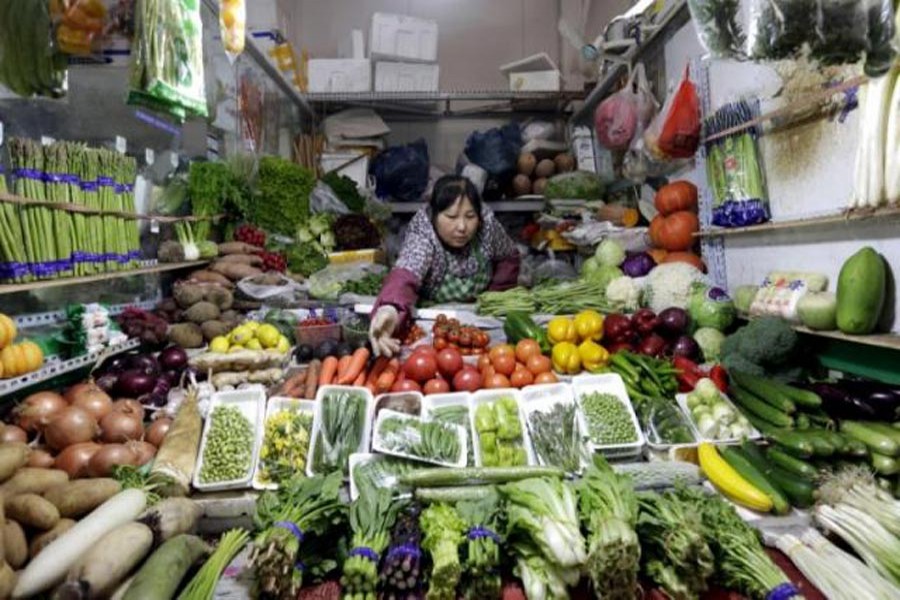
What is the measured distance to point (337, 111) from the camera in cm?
724

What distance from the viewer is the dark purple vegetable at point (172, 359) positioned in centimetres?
313

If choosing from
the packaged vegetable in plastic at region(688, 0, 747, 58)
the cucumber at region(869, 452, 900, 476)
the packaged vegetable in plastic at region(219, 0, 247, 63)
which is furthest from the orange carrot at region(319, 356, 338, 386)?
the cucumber at region(869, 452, 900, 476)

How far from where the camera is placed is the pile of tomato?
11.0 feet

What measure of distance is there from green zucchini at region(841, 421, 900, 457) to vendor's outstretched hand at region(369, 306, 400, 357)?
2.15 m

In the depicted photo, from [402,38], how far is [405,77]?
458 millimetres

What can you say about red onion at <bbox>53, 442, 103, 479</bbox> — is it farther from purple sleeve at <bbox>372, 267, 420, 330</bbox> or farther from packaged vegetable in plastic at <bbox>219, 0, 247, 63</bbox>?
packaged vegetable in plastic at <bbox>219, 0, 247, 63</bbox>

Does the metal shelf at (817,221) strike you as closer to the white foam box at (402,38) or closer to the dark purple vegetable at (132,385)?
the dark purple vegetable at (132,385)

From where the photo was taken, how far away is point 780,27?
1.58m

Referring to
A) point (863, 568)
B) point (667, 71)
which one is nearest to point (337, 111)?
point (667, 71)

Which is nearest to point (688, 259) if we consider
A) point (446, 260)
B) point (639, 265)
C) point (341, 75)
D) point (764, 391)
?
point (639, 265)

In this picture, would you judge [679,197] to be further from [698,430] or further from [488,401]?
[488,401]

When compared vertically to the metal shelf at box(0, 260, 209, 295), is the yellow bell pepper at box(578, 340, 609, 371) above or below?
below

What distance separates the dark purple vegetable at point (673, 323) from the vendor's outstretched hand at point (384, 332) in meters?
1.59

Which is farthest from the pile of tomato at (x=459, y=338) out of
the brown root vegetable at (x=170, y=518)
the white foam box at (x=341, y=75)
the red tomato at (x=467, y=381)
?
the white foam box at (x=341, y=75)
